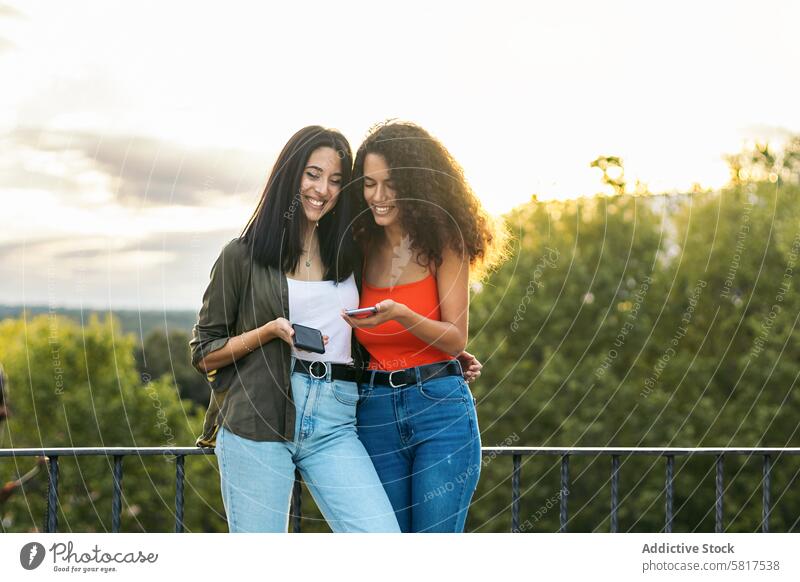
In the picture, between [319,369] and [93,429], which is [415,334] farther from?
[93,429]

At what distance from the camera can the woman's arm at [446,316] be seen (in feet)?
8.84

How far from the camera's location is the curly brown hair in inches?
114

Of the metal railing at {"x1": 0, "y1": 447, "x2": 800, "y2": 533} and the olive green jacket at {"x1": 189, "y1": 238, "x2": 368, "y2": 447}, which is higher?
the olive green jacket at {"x1": 189, "y1": 238, "x2": 368, "y2": 447}

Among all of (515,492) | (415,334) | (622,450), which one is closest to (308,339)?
(415,334)

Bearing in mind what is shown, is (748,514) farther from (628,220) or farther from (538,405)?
(628,220)

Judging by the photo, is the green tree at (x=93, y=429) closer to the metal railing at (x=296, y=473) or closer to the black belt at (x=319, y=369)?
the metal railing at (x=296, y=473)

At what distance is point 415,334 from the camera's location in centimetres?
281

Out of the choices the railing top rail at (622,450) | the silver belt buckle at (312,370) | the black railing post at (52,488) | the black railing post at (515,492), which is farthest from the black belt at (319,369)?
the black railing post at (52,488)

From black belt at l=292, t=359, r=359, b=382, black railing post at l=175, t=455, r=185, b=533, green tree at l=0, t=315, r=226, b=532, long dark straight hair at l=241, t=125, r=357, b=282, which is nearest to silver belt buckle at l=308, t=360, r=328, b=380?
black belt at l=292, t=359, r=359, b=382

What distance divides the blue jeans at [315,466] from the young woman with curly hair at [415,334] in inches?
4.8

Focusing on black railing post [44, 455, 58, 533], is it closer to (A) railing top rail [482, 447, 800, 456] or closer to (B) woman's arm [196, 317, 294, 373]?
(B) woman's arm [196, 317, 294, 373]

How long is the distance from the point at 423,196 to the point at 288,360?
698mm

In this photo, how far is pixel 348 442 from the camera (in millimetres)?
2799
